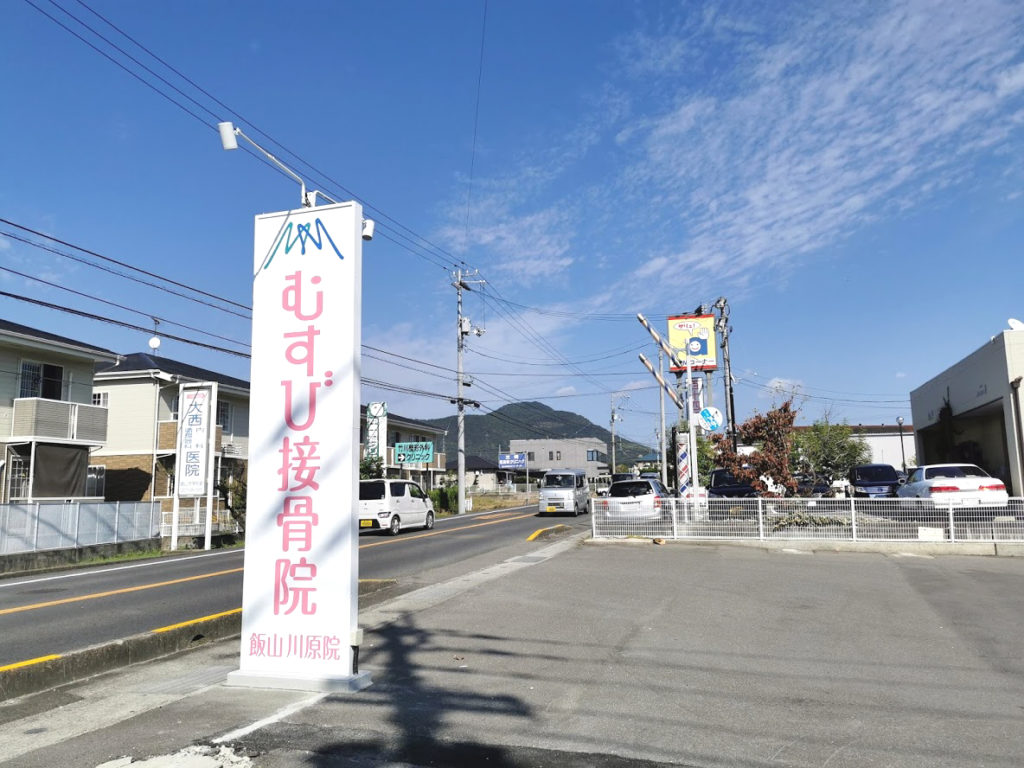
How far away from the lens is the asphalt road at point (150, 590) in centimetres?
922

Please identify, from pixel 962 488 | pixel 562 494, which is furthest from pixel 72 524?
pixel 962 488

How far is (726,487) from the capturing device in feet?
83.8

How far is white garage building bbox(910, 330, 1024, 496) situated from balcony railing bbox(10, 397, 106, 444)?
3126 cm

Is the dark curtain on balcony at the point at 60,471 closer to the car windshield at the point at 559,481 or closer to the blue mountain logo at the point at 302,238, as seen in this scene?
the car windshield at the point at 559,481

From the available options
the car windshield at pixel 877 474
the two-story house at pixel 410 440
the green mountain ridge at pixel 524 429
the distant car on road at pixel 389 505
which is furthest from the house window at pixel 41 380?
the green mountain ridge at pixel 524 429

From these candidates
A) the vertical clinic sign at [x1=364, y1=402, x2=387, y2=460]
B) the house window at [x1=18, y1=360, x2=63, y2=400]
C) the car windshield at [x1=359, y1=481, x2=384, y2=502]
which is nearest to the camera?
the car windshield at [x1=359, y1=481, x2=384, y2=502]

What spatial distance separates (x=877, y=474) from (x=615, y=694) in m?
22.5

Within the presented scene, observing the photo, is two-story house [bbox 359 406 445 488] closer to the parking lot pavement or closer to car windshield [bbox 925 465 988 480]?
car windshield [bbox 925 465 988 480]

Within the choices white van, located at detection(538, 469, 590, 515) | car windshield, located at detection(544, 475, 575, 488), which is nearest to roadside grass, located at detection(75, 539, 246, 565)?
white van, located at detection(538, 469, 590, 515)

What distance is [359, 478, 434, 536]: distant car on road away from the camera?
23.8 metres

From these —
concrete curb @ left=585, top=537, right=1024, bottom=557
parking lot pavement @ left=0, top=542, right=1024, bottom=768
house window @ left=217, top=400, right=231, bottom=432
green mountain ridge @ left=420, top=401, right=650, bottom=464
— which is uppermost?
green mountain ridge @ left=420, top=401, right=650, bottom=464

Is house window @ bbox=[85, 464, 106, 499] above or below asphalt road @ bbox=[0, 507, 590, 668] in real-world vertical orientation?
above

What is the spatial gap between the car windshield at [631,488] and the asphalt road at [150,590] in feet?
12.0

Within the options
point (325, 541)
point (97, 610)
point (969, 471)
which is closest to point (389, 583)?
point (97, 610)
